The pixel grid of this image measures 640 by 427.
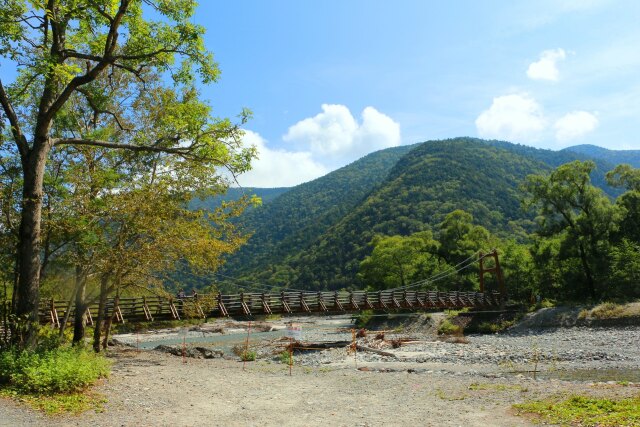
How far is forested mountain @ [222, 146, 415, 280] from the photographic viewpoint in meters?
123

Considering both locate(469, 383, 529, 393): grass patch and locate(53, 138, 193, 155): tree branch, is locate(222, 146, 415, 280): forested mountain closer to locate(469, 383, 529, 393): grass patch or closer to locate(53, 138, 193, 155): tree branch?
locate(53, 138, 193, 155): tree branch

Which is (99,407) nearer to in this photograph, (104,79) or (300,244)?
(104,79)

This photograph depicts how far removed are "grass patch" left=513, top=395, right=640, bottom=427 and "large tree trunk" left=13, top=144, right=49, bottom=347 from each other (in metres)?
7.93

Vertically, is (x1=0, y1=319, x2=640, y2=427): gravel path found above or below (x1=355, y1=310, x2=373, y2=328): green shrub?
above

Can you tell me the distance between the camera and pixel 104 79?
1321 centimetres

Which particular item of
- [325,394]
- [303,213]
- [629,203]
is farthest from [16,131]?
[303,213]

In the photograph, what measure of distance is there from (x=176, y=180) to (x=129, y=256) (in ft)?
8.24

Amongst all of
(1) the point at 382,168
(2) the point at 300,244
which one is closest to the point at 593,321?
(2) the point at 300,244

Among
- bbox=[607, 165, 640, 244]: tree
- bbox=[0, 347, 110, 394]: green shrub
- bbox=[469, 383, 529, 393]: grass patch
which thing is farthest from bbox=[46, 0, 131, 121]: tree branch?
bbox=[607, 165, 640, 244]: tree

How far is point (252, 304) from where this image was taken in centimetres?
2038

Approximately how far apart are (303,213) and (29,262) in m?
148

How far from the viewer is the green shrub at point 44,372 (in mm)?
6809

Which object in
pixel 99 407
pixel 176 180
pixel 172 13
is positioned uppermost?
pixel 172 13

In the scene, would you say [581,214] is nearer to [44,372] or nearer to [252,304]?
[252,304]
